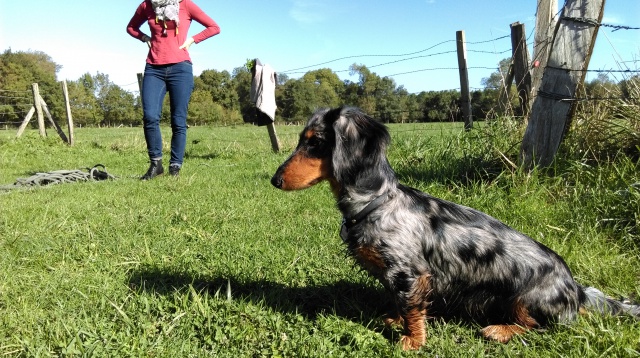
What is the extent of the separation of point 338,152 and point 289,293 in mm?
1139

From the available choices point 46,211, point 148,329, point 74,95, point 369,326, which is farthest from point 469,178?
point 74,95

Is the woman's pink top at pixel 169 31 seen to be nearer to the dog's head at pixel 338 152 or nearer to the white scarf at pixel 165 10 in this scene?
the white scarf at pixel 165 10

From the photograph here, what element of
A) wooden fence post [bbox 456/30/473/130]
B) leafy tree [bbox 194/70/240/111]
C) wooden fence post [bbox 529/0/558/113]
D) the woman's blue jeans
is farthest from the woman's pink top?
leafy tree [bbox 194/70/240/111]

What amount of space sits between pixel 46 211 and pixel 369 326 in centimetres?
377

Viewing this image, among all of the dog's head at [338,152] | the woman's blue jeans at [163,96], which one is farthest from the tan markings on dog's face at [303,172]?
the woman's blue jeans at [163,96]

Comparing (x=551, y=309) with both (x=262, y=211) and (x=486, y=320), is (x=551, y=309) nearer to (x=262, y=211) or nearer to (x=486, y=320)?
(x=486, y=320)

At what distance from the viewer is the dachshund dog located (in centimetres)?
228

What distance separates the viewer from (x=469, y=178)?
4996 millimetres

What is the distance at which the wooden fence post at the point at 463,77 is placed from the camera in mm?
7152

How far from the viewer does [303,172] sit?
2354mm

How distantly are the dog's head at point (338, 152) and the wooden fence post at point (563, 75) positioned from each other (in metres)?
2.75

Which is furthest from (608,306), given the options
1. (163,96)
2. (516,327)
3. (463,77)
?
(163,96)

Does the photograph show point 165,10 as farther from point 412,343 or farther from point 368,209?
point 412,343

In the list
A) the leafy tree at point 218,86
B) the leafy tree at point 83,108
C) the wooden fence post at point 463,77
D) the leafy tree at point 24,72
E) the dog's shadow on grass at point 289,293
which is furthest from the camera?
the leafy tree at point 218,86
